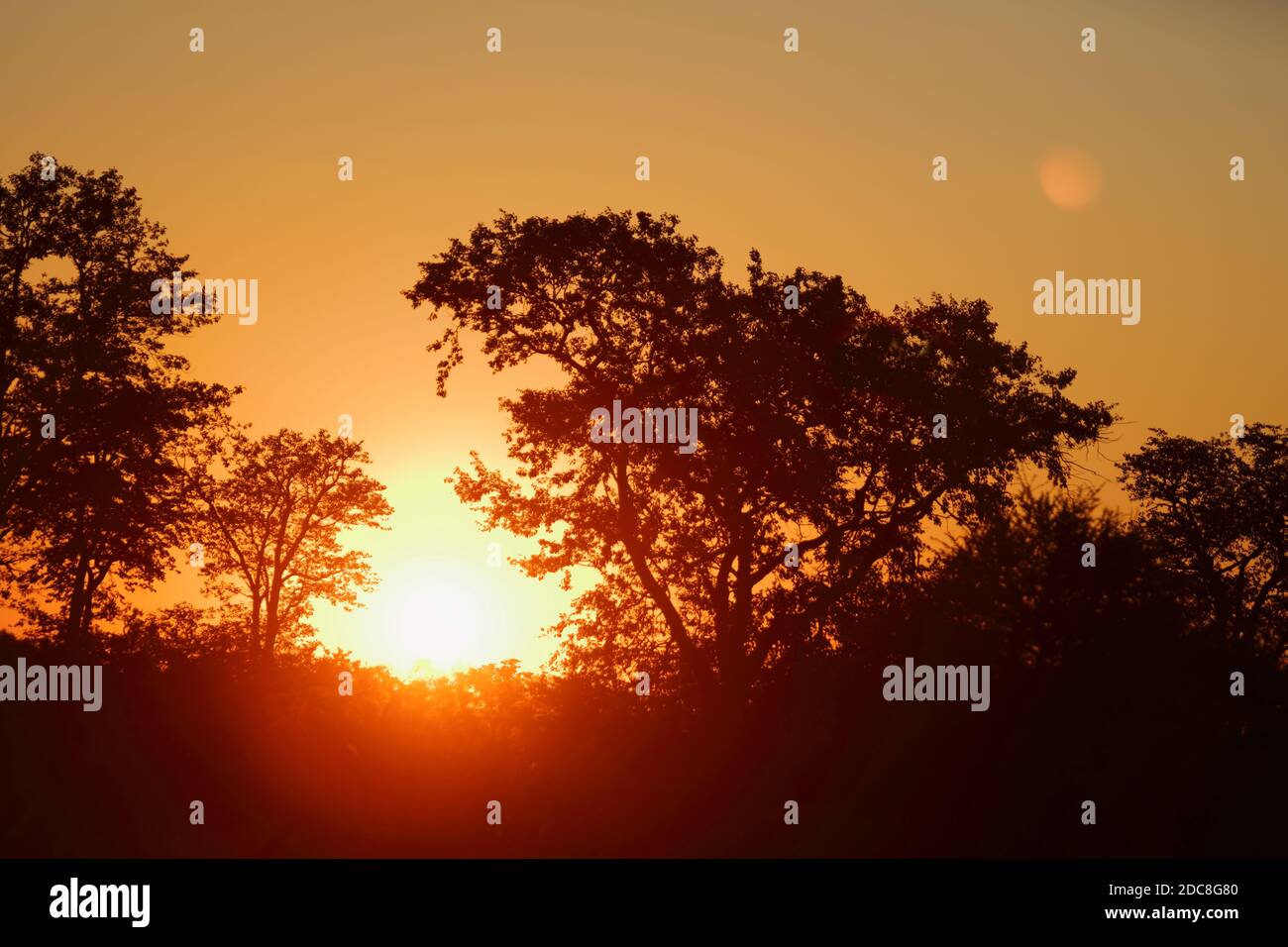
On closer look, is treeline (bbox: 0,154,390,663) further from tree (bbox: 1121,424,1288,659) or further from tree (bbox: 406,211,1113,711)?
tree (bbox: 1121,424,1288,659)

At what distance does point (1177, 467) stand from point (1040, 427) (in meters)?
24.0

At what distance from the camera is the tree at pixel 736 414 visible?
1662 inches

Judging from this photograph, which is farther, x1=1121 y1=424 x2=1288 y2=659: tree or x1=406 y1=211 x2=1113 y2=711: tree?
x1=1121 y1=424 x2=1288 y2=659: tree

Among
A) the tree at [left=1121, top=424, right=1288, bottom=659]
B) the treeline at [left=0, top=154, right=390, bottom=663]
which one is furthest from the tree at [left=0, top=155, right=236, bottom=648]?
the tree at [left=1121, top=424, right=1288, bottom=659]

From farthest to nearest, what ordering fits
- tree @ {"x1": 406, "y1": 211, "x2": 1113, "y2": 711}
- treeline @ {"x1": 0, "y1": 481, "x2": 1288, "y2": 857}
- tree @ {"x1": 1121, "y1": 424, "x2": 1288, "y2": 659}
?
tree @ {"x1": 1121, "y1": 424, "x2": 1288, "y2": 659} < tree @ {"x1": 406, "y1": 211, "x2": 1113, "y2": 711} < treeline @ {"x1": 0, "y1": 481, "x2": 1288, "y2": 857}

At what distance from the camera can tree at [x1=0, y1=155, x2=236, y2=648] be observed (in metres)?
44.0

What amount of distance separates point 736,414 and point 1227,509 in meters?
30.2

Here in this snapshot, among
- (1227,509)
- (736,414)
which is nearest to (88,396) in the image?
(736,414)

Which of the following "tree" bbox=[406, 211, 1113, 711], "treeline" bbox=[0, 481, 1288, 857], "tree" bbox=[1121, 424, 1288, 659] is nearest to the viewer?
"treeline" bbox=[0, 481, 1288, 857]

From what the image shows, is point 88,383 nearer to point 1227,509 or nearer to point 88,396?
point 88,396

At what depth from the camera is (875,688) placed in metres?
36.0

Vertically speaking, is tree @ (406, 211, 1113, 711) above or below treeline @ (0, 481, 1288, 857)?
above

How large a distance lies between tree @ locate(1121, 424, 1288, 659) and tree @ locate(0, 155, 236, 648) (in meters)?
40.0
